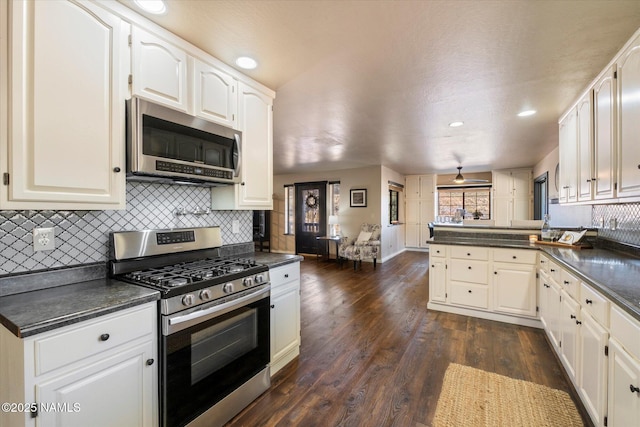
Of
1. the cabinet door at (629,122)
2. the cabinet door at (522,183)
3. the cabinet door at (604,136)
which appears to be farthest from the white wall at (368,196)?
the cabinet door at (629,122)

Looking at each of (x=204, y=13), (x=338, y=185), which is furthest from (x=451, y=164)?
(x=204, y=13)

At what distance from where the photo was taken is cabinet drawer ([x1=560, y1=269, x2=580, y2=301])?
1860 mm

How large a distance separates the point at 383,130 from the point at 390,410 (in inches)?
122

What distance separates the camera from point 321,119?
3.35 meters

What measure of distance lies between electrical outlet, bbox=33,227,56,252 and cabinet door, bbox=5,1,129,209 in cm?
31

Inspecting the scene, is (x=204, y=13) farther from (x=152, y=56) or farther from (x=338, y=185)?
(x=338, y=185)

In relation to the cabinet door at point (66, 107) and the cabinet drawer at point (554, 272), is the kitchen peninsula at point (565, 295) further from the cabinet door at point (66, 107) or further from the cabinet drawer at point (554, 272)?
the cabinet door at point (66, 107)

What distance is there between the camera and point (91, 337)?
1195 mm

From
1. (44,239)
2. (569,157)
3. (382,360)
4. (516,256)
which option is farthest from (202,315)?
(569,157)

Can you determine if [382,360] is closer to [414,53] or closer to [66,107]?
[414,53]

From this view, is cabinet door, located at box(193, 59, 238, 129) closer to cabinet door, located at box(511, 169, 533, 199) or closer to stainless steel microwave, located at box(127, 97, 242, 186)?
stainless steel microwave, located at box(127, 97, 242, 186)

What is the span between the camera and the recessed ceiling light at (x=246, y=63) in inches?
79.9

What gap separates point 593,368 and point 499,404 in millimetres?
619

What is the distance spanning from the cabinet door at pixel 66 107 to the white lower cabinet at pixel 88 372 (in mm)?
587
